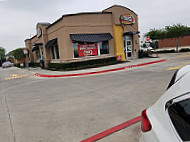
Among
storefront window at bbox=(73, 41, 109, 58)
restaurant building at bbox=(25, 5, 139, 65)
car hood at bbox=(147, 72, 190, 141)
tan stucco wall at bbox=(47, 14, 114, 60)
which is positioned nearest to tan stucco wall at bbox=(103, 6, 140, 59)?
restaurant building at bbox=(25, 5, 139, 65)

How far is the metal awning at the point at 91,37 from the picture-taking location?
15.4 m

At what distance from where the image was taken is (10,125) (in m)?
4.05

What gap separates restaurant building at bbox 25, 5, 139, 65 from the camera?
51.3 feet

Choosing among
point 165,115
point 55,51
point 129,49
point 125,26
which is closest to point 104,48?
point 129,49

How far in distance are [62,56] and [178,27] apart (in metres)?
18.4

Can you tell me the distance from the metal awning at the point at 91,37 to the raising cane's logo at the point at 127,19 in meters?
2.59

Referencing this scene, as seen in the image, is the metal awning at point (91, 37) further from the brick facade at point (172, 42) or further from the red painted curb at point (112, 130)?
the brick facade at point (172, 42)

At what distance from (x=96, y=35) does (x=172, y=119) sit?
1568 cm

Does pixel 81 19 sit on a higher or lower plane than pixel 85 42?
higher

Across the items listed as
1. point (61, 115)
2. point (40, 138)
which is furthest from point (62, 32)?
point (40, 138)

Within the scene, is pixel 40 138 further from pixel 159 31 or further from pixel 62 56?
pixel 159 31

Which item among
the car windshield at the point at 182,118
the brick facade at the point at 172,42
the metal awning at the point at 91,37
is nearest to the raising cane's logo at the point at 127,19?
the metal awning at the point at 91,37

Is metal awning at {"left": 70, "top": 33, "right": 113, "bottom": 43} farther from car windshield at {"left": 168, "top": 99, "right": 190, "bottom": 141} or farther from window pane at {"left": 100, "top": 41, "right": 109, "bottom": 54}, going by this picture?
car windshield at {"left": 168, "top": 99, "right": 190, "bottom": 141}

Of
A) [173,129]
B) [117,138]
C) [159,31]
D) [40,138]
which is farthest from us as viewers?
[159,31]
